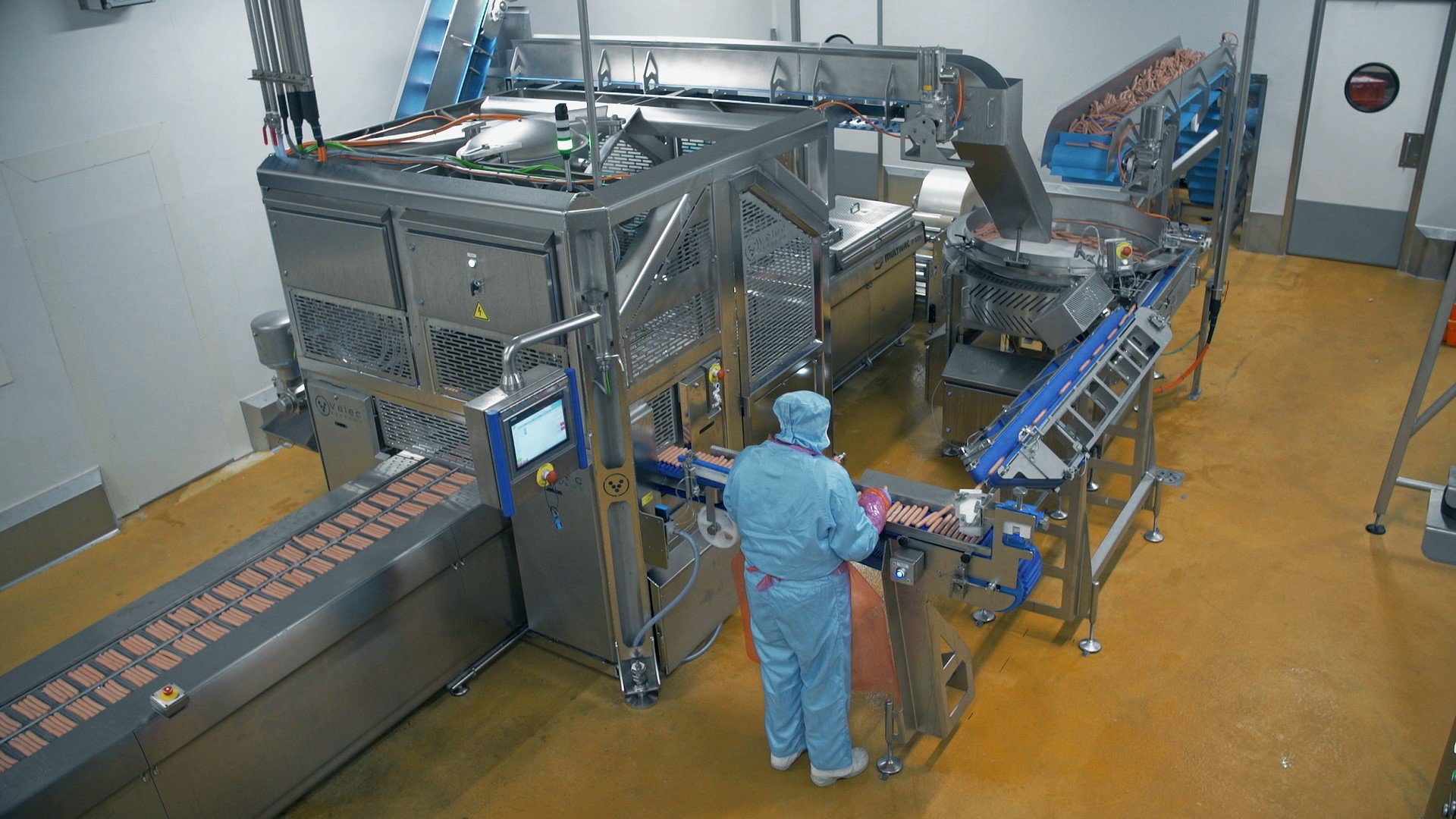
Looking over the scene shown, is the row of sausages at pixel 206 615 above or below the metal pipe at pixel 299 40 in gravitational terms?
below

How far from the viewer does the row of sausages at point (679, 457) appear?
369 centimetres

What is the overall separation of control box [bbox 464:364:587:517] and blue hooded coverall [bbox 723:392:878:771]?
0.57 m

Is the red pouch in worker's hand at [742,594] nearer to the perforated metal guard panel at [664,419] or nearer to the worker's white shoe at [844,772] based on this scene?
the worker's white shoe at [844,772]

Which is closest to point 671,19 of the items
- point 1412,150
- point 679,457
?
point 1412,150

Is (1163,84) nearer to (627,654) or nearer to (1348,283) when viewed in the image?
(1348,283)

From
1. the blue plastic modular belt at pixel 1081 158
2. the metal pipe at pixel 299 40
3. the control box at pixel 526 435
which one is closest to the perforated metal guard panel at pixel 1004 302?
the blue plastic modular belt at pixel 1081 158

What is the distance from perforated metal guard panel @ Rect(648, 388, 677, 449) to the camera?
3842 mm

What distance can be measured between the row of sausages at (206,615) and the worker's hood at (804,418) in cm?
142

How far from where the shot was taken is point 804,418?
9.96 ft

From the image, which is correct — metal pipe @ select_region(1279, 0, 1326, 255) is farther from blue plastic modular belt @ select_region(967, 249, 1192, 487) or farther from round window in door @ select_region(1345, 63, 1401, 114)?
blue plastic modular belt @ select_region(967, 249, 1192, 487)

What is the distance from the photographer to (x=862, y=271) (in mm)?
5836

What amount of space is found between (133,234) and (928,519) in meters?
3.73

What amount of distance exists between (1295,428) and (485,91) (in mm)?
4547

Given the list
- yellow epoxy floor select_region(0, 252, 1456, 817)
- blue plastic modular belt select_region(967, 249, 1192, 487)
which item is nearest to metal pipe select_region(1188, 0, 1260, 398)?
yellow epoxy floor select_region(0, 252, 1456, 817)
